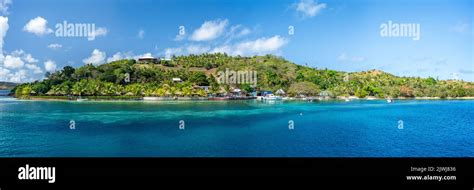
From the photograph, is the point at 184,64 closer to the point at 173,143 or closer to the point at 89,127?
the point at 89,127

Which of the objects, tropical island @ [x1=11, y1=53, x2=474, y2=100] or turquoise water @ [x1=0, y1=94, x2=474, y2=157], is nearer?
turquoise water @ [x1=0, y1=94, x2=474, y2=157]

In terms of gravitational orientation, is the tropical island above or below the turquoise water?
above

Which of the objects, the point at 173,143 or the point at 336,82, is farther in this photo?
the point at 336,82

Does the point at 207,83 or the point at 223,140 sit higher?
the point at 207,83

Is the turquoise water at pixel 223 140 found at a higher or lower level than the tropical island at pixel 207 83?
lower

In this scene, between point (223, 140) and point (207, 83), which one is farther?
point (207, 83)
